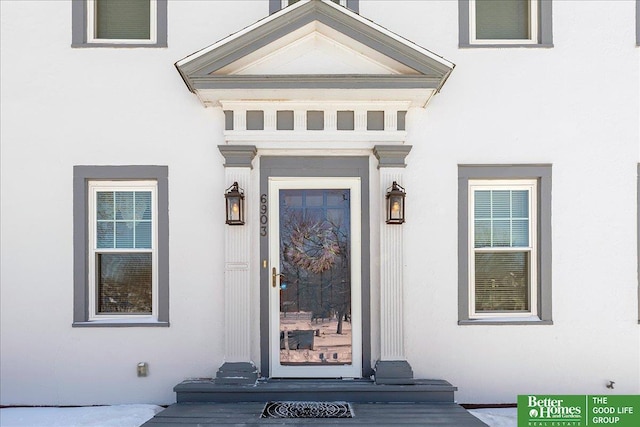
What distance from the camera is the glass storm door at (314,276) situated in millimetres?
5504

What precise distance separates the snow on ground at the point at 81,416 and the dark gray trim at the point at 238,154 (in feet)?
9.02

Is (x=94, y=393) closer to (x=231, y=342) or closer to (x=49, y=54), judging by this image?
(x=231, y=342)

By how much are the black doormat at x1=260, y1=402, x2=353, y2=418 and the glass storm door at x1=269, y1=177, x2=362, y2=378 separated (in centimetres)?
49

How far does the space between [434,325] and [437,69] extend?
2.78 metres

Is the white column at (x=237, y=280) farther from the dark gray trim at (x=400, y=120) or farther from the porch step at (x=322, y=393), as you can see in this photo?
the dark gray trim at (x=400, y=120)

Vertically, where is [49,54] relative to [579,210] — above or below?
above

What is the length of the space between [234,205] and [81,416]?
8.82 ft

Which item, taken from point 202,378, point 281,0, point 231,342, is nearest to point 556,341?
point 231,342

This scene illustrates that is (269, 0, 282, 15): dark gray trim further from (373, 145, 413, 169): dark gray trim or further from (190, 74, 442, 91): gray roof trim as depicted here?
(373, 145, 413, 169): dark gray trim

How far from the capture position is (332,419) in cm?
459

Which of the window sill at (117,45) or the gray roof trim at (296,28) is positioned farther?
the window sill at (117,45)

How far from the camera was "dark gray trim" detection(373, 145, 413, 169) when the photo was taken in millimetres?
5340

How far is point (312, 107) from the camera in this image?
5344 millimetres

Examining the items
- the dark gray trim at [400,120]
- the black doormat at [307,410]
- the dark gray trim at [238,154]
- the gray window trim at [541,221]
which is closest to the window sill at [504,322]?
the gray window trim at [541,221]
